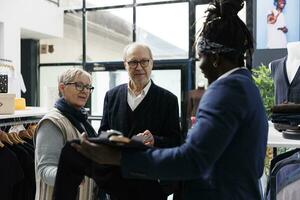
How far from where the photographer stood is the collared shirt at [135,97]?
6.91 ft

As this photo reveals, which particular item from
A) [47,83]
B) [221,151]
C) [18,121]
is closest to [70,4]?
[47,83]

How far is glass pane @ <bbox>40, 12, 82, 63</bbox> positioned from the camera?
6.62 meters

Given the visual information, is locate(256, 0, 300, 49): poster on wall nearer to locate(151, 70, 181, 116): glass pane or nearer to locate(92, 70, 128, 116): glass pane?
locate(151, 70, 181, 116): glass pane

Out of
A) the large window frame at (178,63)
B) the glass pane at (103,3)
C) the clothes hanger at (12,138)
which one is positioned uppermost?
the glass pane at (103,3)

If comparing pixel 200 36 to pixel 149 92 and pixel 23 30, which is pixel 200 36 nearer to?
pixel 149 92

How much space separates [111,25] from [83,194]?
498cm

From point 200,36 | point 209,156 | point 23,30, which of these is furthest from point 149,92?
point 23,30

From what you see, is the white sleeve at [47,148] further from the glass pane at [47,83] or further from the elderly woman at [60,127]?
the glass pane at [47,83]

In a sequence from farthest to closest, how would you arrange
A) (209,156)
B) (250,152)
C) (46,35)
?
(46,35) < (250,152) < (209,156)

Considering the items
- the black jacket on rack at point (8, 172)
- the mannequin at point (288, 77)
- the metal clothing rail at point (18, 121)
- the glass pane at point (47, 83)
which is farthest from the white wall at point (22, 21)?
the mannequin at point (288, 77)

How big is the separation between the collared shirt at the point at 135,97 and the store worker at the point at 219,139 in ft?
3.31

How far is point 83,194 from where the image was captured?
1.88 metres

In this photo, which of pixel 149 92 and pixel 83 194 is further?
pixel 149 92

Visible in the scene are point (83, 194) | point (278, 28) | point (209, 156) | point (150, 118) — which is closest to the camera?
point (209, 156)
